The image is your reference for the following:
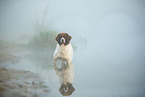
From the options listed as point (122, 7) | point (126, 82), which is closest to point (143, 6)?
point (122, 7)

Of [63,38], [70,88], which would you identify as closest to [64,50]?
[63,38]

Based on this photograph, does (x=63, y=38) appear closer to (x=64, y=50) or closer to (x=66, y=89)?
(x=64, y=50)

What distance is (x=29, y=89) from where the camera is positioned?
1.54m

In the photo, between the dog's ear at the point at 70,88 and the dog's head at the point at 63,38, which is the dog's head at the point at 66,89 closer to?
the dog's ear at the point at 70,88

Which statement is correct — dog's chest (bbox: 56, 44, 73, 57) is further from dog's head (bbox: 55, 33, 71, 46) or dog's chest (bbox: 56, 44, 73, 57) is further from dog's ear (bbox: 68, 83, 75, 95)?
dog's ear (bbox: 68, 83, 75, 95)

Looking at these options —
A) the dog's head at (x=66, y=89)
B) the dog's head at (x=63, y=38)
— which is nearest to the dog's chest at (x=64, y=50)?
the dog's head at (x=63, y=38)

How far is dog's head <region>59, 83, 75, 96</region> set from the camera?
57.9 inches

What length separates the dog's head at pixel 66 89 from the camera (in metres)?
1.47

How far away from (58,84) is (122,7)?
17.1m

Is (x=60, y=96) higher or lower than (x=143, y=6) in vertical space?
lower

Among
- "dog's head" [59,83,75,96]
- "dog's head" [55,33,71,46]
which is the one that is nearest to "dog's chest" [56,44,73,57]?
"dog's head" [55,33,71,46]

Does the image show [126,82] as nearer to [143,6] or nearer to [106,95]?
[106,95]

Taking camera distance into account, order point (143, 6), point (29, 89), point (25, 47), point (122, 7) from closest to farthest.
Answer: point (29, 89), point (25, 47), point (143, 6), point (122, 7)

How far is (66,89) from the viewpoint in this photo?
61.7 inches
